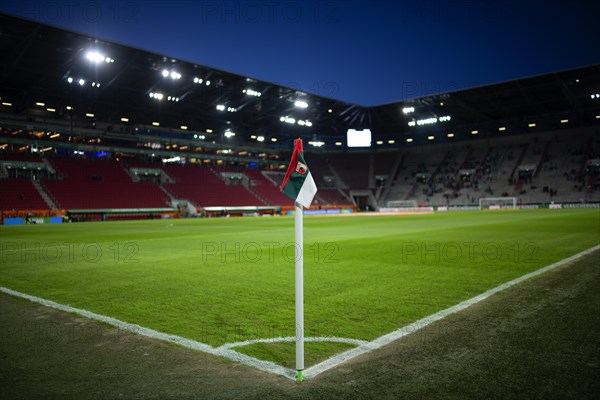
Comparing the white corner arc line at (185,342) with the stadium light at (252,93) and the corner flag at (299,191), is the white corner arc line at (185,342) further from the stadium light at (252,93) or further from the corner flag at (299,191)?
the stadium light at (252,93)

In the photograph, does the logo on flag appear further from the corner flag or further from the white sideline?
the white sideline

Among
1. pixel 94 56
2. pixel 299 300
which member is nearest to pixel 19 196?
pixel 94 56

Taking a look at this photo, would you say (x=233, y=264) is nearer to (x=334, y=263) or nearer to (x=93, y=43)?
(x=334, y=263)

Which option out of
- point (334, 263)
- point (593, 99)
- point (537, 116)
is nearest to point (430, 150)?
point (537, 116)

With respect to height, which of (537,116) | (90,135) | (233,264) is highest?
(537,116)

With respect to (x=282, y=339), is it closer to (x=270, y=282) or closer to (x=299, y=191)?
(x=299, y=191)

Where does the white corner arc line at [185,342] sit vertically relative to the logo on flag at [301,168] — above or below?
below

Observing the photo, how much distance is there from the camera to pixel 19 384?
376 centimetres

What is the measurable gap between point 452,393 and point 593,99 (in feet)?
255

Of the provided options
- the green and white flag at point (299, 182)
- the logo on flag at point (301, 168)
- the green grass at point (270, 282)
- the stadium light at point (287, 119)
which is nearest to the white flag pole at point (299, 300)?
the green and white flag at point (299, 182)

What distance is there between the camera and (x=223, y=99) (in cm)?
5878

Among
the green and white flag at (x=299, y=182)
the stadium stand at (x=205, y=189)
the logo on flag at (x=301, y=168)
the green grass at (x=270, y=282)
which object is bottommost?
the green grass at (x=270, y=282)

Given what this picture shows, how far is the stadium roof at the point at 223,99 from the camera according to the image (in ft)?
134

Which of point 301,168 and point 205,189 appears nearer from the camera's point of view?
point 301,168
